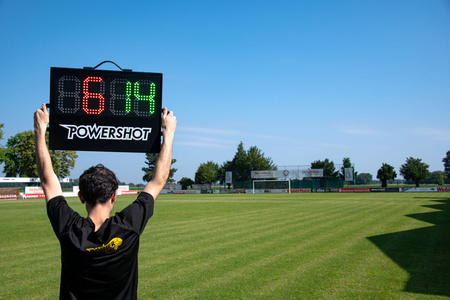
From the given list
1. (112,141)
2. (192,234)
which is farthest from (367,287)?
(192,234)

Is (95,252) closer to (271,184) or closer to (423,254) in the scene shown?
(423,254)

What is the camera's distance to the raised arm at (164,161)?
2.83 meters

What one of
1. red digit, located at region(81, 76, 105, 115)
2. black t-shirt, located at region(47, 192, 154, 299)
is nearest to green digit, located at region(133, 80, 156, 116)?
red digit, located at region(81, 76, 105, 115)

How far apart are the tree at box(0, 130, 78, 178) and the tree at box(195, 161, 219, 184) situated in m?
34.7

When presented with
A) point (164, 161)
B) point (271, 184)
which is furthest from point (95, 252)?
point (271, 184)

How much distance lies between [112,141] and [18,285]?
201 inches

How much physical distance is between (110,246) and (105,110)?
1.90 meters

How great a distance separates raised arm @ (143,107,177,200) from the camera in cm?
283

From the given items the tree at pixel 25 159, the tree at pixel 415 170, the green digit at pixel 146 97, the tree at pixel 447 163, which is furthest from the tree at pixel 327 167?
the green digit at pixel 146 97

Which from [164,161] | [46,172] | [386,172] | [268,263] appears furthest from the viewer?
[386,172]

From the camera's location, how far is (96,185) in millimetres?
2373

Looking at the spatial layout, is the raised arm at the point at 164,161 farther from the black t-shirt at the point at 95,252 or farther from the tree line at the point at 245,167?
the tree line at the point at 245,167

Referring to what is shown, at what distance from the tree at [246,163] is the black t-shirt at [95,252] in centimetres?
9969

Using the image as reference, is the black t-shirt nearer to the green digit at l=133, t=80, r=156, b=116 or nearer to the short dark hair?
the short dark hair
